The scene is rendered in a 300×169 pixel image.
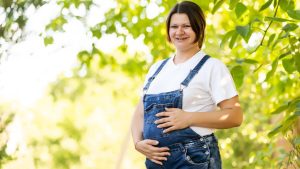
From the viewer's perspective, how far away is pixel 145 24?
23.2ft

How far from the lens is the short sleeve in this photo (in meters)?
3.08

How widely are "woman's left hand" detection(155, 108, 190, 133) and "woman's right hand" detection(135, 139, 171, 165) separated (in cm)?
8

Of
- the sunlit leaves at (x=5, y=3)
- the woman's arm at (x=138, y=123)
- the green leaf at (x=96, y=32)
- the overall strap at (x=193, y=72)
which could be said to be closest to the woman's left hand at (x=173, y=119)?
the overall strap at (x=193, y=72)

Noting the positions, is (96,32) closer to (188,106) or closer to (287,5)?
(287,5)

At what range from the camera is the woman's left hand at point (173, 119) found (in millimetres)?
3062

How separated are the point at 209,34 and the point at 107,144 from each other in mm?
21302

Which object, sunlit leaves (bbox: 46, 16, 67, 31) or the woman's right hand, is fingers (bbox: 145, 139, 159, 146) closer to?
the woman's right hand

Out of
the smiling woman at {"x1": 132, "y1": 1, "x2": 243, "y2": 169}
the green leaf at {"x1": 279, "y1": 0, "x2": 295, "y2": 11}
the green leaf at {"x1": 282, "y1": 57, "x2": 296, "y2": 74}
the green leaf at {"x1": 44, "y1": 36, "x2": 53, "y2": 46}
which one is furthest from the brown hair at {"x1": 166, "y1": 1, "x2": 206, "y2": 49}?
the green leaf at {"x1": 44, "y1": 36, "x2": 53, "y2": 46}

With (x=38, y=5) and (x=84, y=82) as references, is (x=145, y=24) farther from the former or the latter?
(x=84, y=82)

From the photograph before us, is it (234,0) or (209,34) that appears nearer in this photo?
(234,0)

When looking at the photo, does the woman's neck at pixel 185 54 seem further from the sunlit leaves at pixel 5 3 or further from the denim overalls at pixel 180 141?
the sunlit leaves at pixel 5 3

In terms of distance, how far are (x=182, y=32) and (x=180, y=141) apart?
0.49 meters

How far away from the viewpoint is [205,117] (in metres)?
3.06

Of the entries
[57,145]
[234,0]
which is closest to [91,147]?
[57,145]
